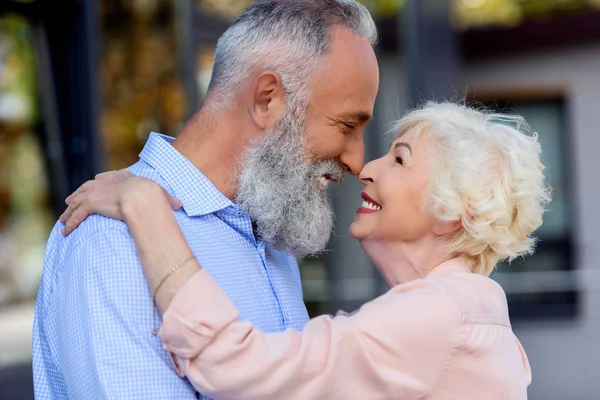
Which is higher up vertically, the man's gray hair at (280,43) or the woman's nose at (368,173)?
the man's gray hair at (280,43)

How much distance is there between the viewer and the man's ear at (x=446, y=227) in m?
2.03

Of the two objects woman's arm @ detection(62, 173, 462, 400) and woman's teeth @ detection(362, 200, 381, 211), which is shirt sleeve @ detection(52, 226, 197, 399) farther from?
woman's teeth @ detection(362, 200, 381, 211)

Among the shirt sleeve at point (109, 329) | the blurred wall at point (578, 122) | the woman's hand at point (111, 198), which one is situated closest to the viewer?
the shirt sleeve at point (109, 329)

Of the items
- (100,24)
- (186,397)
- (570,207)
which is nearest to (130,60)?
(100,24)

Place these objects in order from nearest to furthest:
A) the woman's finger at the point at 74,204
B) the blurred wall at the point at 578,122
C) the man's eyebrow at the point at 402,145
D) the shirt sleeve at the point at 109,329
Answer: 1. the shirt sleeve at the point at 109,329
2. the woman's finger at the point at 74,204
3. the man's eyebrow at the point at 402,145
4. the blurred wall at the point at 578,122

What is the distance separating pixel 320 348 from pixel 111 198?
1.65ft

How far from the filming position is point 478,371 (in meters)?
1.81

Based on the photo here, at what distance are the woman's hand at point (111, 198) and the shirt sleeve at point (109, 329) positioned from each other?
0.06 m

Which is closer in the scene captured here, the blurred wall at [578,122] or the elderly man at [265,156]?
the elderly man at [265,156]

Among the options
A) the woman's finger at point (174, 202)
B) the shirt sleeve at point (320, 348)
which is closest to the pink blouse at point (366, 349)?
the shirt sleeve at point (320, 348)

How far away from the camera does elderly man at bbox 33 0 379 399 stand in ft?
6.06

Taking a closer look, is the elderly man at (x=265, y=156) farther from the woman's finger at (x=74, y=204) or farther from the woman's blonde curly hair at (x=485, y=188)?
the woman's blonde curly hair at (x=485, y=188)

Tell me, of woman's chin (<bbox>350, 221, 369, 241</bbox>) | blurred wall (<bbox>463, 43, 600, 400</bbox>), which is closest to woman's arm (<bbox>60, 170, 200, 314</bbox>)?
woman's chin (<bbox>350, 221, 369, 241</bbox>)

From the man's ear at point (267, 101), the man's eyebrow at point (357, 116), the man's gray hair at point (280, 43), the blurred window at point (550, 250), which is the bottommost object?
the blurred window at point (550, 250)
